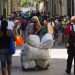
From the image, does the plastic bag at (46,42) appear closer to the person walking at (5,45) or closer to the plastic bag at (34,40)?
the plastic bag at (34,40)

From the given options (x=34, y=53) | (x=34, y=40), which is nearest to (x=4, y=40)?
(x=34, y=40)

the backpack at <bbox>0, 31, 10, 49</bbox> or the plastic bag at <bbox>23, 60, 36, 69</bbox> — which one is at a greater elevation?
the backpack at <bbox>0, 31, 10, 49</bbox>

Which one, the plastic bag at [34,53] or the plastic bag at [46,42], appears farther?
the plastic bag at [34,53]

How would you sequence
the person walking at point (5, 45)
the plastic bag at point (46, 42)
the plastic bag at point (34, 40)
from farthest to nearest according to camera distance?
the plastic bag at point (34, 40)
the plastic bag at point (46, 42)
the person walking at point (5, 45)

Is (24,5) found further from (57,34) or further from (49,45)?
(49,45)

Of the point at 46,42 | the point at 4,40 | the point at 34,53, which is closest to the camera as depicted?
the point at 4,40

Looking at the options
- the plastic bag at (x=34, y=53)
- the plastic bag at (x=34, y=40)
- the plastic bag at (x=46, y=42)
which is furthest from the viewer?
the plastic bag at (x=34, y=53)

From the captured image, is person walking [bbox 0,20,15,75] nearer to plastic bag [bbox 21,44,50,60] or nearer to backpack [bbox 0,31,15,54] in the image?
backpack [bbox 0,31,15,54]

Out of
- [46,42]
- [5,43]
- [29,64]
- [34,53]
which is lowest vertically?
[29,64]

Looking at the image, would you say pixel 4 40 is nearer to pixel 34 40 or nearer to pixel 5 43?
pixel 5 43


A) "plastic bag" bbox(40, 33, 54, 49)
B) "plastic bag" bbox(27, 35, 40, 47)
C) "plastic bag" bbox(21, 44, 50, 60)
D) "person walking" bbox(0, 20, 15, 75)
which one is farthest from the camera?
"plastic bag" bbox(21, 44, 50, 60)

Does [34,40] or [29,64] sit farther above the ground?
[34,40]

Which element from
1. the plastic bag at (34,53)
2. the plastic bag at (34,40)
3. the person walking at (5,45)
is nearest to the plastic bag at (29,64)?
the plastic bag at (34,53)

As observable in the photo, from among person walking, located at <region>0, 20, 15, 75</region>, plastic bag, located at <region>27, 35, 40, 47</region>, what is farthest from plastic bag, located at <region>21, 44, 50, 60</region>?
person walking, located at <region>0, 20, 15, 75</region>
